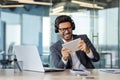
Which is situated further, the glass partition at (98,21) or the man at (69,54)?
the glass partition at (98,21)

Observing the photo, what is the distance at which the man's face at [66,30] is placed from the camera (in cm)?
321

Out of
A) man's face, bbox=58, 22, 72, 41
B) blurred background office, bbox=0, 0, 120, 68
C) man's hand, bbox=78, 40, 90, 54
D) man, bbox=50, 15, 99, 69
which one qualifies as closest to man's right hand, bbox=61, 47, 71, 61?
man, bbox=50, 15, 99, 69

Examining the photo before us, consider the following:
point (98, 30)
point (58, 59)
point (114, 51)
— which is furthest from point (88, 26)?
point (58, 59)

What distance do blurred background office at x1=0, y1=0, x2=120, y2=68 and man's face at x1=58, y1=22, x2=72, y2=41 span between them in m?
4.49

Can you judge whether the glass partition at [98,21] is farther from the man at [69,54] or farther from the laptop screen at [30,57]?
the laptop screen at [30,57]

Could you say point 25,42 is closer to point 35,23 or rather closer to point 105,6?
point 35,23

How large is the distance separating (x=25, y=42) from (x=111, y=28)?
231 centimetres

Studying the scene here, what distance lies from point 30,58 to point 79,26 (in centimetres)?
531

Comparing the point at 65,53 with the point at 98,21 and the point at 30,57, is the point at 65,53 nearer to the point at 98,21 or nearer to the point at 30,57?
the point at 30,57

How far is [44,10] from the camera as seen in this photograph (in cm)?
868

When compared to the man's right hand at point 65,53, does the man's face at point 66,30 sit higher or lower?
higher

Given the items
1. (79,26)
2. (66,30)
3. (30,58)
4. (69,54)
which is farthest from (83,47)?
(79,26)

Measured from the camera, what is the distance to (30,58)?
274cm

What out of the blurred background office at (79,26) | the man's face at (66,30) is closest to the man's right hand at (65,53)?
the man's face at (66,30)
